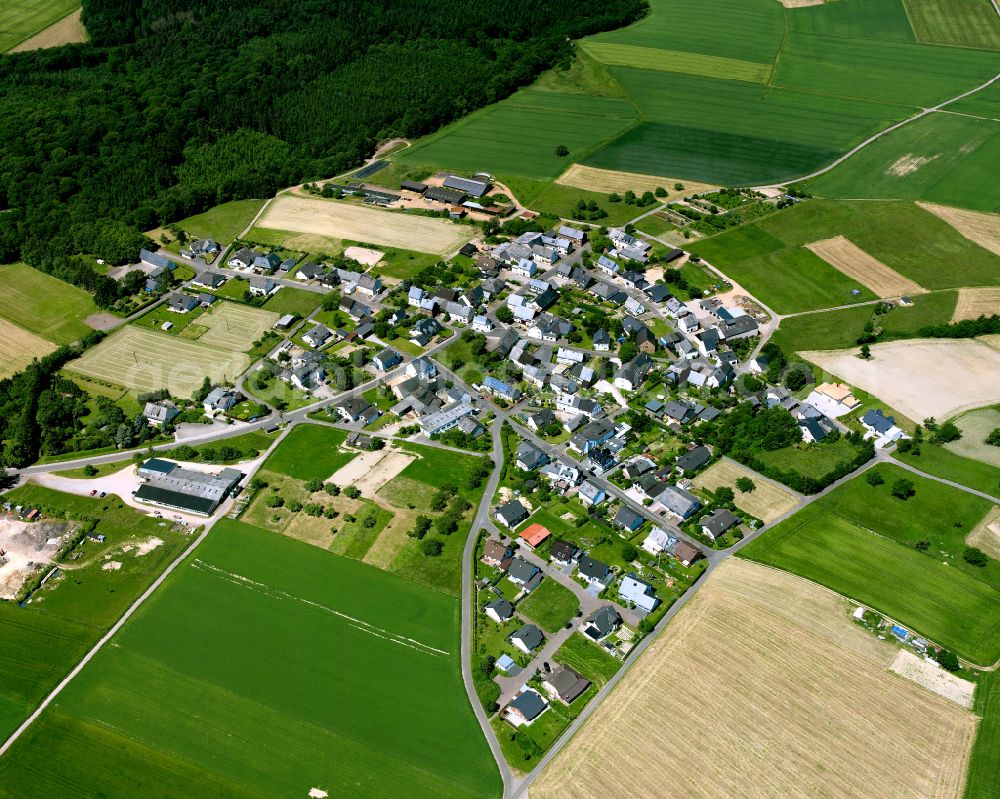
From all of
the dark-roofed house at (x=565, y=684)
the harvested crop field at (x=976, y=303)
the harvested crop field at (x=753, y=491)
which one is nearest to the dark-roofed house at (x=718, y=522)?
the harvested crop field at (x=753, y=491)

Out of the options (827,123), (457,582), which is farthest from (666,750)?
(827,123)

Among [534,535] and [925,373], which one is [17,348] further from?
[925,373]

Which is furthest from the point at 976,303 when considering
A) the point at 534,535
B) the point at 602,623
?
the point at 602,623

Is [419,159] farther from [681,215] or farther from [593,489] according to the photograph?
[593,489]

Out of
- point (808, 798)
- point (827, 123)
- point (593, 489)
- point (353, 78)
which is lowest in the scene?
point (808, 798)

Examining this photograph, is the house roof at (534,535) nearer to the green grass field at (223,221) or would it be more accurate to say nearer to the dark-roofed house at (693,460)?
the dark-roofed house at (693,460)

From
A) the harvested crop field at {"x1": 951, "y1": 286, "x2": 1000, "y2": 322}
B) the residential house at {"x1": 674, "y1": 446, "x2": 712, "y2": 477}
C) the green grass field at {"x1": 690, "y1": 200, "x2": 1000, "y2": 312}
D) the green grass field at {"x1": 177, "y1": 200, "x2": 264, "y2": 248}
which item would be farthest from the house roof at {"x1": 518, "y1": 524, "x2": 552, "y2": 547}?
the green grass field at {"x1": 177, "y1": 200, "x2": 264, "y2": 248}

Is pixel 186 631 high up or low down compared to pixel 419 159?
down
